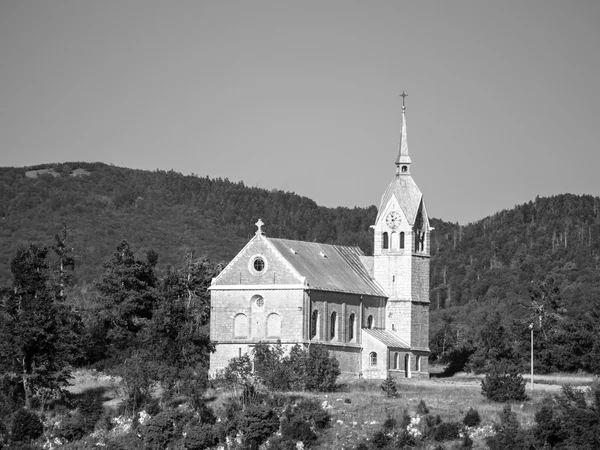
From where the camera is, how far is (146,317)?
102 meters

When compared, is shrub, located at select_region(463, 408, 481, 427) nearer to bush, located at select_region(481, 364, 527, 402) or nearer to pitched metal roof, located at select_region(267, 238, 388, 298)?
bush, located at select_region(481, 364, 527, 402)

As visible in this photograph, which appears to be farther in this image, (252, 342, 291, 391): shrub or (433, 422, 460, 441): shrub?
(252, 342, 291, 391): shrub

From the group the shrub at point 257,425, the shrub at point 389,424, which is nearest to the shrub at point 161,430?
the shrub at point 257,425

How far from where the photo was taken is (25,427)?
7831cm

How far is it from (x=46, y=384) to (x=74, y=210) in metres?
83.4

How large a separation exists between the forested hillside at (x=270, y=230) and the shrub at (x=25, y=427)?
4484cm

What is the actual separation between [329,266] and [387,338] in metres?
5.88

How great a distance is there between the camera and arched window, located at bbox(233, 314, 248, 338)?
304 feet

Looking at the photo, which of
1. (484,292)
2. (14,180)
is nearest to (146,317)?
(484,292)

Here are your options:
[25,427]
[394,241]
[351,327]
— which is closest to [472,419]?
[25,427]

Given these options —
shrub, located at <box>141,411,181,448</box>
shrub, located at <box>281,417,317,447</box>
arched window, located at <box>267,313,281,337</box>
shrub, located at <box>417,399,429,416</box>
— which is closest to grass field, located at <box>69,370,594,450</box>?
shrub, located at <box>417,399,429,416</box>

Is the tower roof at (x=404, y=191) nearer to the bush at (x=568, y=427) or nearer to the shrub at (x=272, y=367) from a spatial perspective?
the shrub at (x=272, y=367)

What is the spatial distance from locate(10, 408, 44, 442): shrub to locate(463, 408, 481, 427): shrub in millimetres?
22263

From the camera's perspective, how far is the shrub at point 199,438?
246 ft
